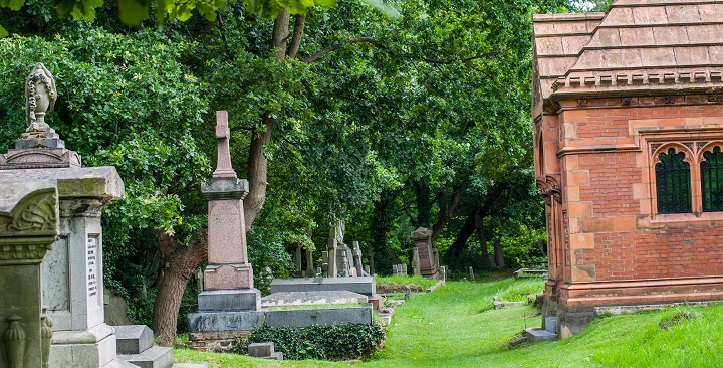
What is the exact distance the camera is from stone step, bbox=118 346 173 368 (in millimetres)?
10148

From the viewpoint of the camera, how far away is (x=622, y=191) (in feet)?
49.4

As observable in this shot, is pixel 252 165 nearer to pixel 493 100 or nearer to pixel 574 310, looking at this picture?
pixel 493 100

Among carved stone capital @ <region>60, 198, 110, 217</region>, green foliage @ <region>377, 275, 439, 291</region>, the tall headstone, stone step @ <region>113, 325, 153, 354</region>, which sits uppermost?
carved stone capital @ <region>60, 198, 110, 217</region>

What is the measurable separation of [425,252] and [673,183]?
26.9 m

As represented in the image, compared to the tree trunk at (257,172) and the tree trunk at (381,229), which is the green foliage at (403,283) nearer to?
the tree trunk at (381,229)

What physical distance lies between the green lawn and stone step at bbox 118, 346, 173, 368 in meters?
1.14

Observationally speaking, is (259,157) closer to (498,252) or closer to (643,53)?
(643,53)

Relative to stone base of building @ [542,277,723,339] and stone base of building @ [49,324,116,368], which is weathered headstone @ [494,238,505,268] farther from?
stone base of building @ [49,324,116,368]

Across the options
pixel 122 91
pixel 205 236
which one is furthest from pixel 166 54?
pixel 205 236

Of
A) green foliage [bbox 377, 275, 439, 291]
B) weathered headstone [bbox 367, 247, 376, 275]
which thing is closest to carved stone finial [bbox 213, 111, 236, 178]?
green foliage [bbox 377, 275, 439, 291]

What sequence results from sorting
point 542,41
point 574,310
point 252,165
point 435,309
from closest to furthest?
1. point 574,310
2. point 542,41
3. point 252,165
4. point 435,309

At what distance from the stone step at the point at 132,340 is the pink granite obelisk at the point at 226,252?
497 cm

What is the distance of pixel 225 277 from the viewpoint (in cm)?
1628

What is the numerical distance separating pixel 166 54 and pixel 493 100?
8040 millimetres
